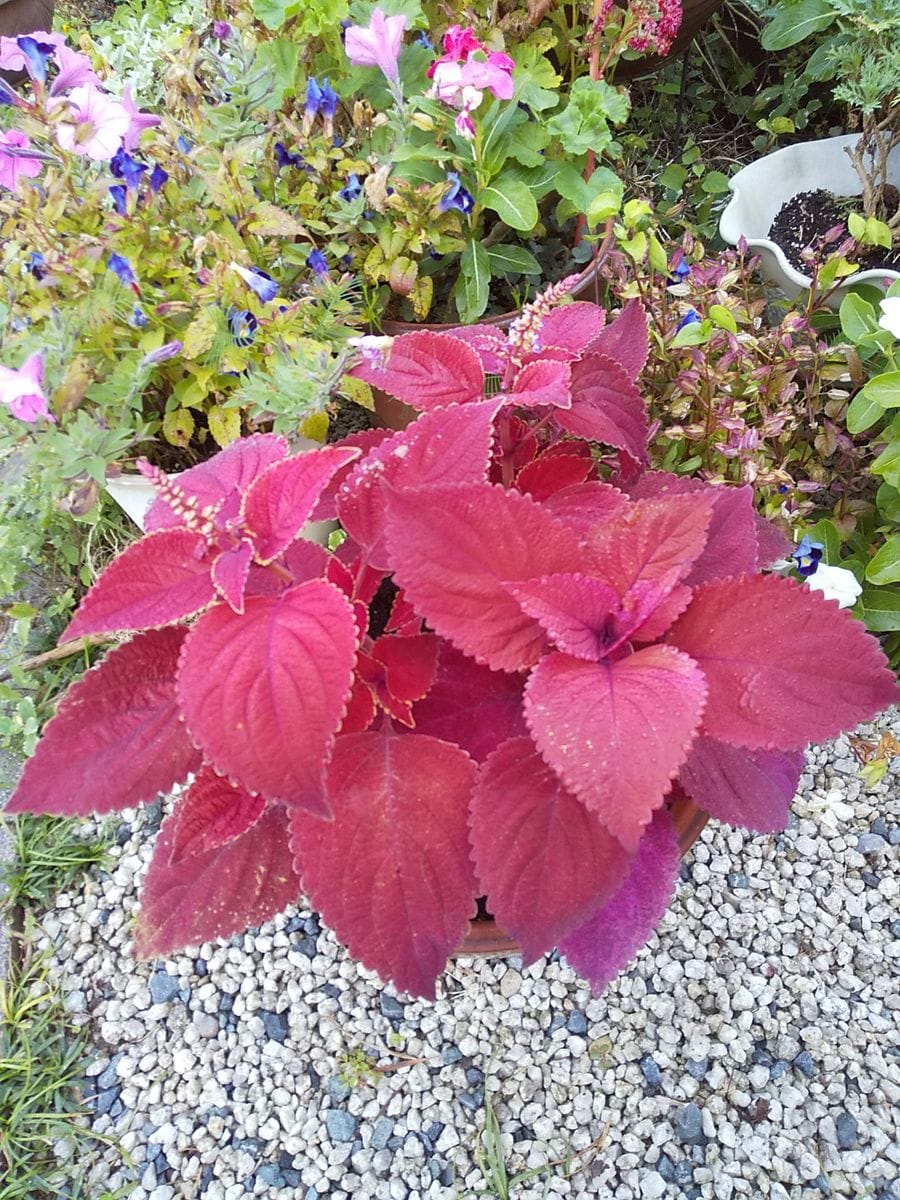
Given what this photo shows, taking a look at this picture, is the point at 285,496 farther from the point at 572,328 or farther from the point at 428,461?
the point at 572,328

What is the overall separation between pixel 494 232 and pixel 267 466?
2.93 feet

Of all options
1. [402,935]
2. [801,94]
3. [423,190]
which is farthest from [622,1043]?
[801,94]

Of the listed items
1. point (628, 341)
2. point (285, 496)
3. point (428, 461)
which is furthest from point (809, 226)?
point (285, 496)

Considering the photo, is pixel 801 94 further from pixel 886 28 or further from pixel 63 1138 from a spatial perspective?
pixel 63 1138

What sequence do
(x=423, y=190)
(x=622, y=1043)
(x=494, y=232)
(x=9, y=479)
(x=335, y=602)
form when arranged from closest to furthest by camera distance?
(x=335, y=602) → (x=9, y=479) → (x=622, y=1043) → (x=423, y=190) → (x=494, y=232)

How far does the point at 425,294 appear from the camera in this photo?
1.39m

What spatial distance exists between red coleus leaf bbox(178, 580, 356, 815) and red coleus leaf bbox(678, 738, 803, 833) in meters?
0.35

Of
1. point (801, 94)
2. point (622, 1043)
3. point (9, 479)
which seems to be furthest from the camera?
point (801, 94)

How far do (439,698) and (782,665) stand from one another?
0.96 feet

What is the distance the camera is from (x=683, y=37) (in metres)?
1.97

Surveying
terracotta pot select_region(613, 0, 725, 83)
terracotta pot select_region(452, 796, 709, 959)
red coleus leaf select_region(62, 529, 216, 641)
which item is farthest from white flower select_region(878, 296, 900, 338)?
terracotta pot select_region(613, 0, 725, 83)

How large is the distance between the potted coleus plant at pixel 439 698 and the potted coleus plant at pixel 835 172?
1005 mm

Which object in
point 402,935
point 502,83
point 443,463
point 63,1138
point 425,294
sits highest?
point 502,83

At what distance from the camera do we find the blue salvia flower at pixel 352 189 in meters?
1.28
